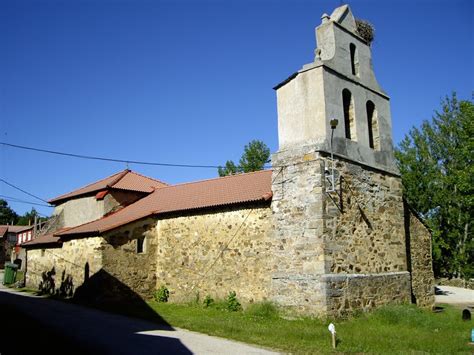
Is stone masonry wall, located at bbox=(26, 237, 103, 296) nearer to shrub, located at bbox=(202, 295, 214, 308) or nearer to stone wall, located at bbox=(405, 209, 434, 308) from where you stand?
shrub, located at bbox=(202, 295, 214, 308)

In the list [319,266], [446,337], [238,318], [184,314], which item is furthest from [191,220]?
[446,337]

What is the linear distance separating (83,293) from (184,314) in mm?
6028

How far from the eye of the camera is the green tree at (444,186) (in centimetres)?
2927

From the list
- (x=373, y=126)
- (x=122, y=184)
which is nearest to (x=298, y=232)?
(x=373, y=126)

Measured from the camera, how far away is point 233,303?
1493 cm

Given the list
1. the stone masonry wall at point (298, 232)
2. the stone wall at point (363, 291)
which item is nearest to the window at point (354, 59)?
the stone masonry wall at point (298, 232)

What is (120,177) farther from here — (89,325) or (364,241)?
(364,241)

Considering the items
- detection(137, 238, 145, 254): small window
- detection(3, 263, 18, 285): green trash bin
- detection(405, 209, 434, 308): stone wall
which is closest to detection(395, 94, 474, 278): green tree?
detection(405, 209, 434, 308): stone wall

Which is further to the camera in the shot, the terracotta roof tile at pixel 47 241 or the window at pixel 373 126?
the terracotta roof tile at pixel 47 241

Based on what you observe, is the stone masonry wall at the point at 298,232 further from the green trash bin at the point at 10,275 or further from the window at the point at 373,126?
the green trash bin at the point at 10,275

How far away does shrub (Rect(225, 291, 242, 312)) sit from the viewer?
584 inches

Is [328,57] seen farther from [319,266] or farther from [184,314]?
[184,314]

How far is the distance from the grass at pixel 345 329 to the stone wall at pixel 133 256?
12.0 ft

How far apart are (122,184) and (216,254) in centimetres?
939
